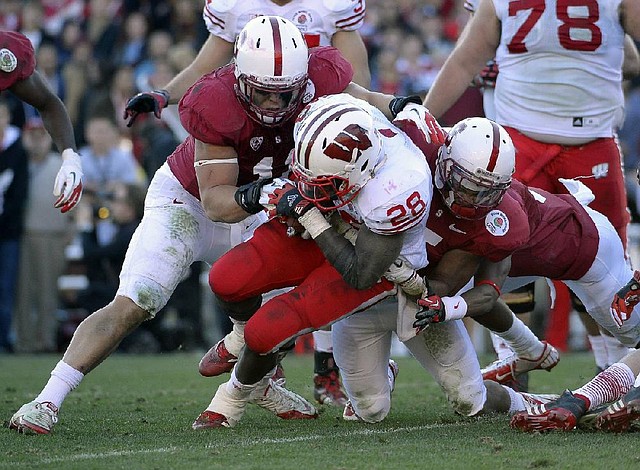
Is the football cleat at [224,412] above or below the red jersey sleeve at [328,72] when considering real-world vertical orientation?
below

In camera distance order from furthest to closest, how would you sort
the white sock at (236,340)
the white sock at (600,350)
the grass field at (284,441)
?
the white sock at (600,350)
the white sock at (236,340)
the grass field at (284,441)

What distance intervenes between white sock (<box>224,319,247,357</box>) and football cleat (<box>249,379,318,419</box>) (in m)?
0.19

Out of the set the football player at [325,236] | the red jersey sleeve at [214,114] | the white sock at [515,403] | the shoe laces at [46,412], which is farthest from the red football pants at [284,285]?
the white sock at [515,403]

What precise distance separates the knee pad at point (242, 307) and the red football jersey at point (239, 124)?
485 mm

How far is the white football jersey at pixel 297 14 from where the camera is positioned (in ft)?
18.0

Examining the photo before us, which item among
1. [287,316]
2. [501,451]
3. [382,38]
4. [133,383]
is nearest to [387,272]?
[287,316]

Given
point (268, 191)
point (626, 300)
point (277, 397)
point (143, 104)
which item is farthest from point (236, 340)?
point (626, 300)

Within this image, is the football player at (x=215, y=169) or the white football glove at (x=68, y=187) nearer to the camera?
the football player at (x=215, y=169)

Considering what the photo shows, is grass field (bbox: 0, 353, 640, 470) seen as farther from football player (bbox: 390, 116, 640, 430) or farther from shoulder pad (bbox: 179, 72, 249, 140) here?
shoulder pad (bbox: 179, 72, 249, 140)

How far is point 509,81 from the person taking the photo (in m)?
5.56

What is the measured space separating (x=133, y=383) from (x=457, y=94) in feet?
8.09

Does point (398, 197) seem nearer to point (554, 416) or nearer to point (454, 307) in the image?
point (454, 307)

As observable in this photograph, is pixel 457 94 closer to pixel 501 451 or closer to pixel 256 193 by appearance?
pixel 256 193

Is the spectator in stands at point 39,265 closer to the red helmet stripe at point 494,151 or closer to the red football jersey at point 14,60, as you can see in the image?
the red football jersey at point 14,60
